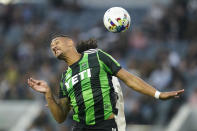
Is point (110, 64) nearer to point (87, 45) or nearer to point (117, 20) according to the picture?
point (87, 45)

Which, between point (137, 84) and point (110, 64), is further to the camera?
point (110, 64)

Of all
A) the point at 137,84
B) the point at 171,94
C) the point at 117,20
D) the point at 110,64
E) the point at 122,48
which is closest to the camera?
the point at 171,94

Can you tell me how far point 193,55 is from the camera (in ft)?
48.0

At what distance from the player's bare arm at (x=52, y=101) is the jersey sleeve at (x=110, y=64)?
795 mm

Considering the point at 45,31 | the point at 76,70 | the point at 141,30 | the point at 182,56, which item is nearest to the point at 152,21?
the point at 141,30

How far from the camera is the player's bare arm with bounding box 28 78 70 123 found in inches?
299

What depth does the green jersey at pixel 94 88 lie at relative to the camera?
25.4ft

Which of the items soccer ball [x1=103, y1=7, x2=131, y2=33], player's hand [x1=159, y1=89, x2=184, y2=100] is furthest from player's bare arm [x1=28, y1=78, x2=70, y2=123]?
player's hand [x1=159, y1=89, x2=184, y2=100]

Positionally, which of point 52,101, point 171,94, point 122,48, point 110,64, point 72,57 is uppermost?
point 122,48

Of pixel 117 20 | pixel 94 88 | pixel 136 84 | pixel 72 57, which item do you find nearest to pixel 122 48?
pixel 117 20

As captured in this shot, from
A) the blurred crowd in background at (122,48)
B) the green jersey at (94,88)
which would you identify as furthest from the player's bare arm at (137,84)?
the blurred crowd in background at (122,48)

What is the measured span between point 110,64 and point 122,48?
27.6 ft

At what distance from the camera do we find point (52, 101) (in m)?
7.84

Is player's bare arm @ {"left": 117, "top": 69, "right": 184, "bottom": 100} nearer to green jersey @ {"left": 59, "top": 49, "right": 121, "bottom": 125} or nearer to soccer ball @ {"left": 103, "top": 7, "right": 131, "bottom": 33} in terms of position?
green jersey @ {"left": 59, "top": 49, "right": 121, "bottom": 125}
